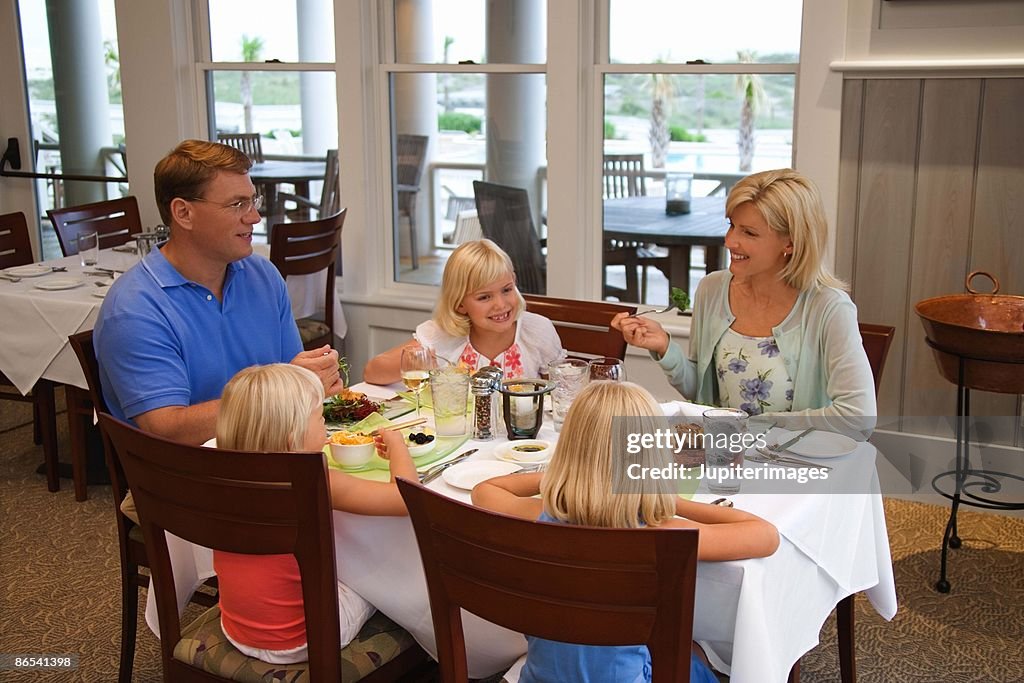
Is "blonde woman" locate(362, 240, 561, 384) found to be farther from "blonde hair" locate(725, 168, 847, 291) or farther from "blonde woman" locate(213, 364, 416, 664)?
"blonde woman" locate(213, 364, 416, 664)

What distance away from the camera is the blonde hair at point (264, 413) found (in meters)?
1.89

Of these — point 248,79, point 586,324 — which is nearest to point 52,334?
point 248,79

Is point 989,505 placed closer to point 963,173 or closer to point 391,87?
point 963,173

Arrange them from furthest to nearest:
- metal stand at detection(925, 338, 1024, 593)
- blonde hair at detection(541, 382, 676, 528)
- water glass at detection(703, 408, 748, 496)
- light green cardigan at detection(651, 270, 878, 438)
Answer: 1. metal stand at detection(925, 338, 1024, 593)
2. light green cardigan at detection(651, 270, 878, 438)
3. water glass at detection(703, 408, 748, 496)
4. blonde hair at detection(541, 382, 676, 528)

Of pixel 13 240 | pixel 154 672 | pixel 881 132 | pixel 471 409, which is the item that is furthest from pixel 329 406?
pixel 13 240

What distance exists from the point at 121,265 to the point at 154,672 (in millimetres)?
1949

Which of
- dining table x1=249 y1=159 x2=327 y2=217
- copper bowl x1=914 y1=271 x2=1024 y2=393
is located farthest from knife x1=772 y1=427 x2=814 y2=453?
dining table x1=249 y1=159 x2=327 y2=217

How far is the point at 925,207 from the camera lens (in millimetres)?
3527

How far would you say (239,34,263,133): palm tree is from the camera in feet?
15.5

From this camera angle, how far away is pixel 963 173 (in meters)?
3.45

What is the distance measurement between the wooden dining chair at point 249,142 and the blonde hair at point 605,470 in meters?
3.55

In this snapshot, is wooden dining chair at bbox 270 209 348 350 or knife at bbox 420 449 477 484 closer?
knife at bbox 420 449 477 484

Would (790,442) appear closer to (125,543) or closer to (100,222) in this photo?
(125,543)

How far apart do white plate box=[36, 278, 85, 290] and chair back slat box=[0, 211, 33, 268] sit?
560 mm
